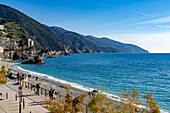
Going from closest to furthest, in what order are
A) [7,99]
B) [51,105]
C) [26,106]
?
[51,105] → [26,106] → [7,99]

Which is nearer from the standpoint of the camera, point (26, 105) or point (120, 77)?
point (26, 105)

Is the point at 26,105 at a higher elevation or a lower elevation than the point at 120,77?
higher

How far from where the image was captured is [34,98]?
63.6 ft

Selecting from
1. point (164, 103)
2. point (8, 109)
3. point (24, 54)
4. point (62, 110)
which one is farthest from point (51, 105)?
point (24, 54)

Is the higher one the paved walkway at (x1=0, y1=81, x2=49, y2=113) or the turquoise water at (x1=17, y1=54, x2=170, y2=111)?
the paved walkway at (x1=0, y1=81, x2=49, y2=113)

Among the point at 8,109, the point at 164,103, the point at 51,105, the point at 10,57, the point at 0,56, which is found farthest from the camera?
the point at 10,57

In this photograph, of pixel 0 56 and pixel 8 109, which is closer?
pixel 8 109

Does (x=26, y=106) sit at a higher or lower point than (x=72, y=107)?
lower

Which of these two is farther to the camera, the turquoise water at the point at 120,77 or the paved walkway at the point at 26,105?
the turquoise water at the point at 120,77

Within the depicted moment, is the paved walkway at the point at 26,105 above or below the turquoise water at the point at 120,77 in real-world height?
above

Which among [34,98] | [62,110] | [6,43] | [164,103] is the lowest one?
[164,103]

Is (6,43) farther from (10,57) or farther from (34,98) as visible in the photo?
(34,98)

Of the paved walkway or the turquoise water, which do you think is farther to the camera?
the turquoise water

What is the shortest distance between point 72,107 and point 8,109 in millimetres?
8438
